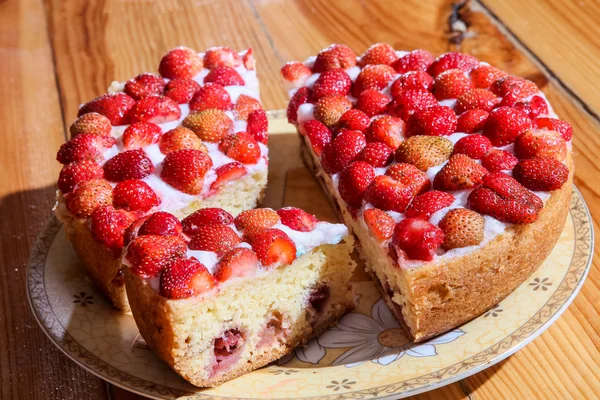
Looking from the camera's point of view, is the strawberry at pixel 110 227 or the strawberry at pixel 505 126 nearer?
the strawberry at pixel 110 227

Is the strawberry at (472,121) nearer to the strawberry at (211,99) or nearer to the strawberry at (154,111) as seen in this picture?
the strawberry at (211,99)

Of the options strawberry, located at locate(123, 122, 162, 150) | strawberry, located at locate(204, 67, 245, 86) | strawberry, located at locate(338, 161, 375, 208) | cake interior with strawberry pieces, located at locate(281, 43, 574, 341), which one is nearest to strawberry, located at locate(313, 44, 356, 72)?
cake interior with strawberry pieces, located at locate(281, 43, 574, 341)

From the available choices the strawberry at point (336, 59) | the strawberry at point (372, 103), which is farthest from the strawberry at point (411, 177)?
the strawberry at point (336, 59)

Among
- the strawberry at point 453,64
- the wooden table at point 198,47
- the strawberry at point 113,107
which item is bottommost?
the wooden table at point 198,47

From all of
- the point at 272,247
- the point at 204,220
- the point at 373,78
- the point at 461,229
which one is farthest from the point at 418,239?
the point at 373,78

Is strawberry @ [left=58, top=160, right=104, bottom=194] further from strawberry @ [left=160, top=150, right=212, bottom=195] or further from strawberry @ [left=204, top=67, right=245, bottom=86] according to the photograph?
strawberry @ [left=204, top=67, right=245, bottom=86]

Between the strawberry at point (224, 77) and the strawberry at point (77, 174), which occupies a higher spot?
the strawberry at point (224, 77)

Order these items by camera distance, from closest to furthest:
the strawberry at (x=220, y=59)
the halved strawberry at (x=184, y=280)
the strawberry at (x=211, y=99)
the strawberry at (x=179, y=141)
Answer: the halved strawberry at (x=184, y=280)
the strawberry at (x=179, y=141)
the strawberry at (x=211, y=99)
the strawberry at (x=220, y=59)

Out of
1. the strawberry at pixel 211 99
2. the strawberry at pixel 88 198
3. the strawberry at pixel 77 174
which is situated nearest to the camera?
the strawberry at pixel 88 198

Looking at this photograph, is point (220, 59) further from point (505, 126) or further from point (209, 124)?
point (505, 126)
